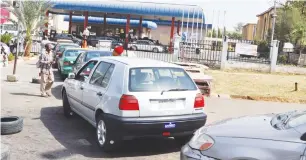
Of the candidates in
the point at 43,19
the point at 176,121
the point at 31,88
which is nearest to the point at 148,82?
the point at 176,121

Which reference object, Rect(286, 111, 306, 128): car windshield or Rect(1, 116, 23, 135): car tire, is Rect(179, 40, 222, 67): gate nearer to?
Rect(1, 116, 23, 135): car tire

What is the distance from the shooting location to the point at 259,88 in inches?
604

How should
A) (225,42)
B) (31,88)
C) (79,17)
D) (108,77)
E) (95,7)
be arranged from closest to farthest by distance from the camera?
1. (108,77)
2. (31,88)
3. (225,42)
4. (95,7)
5. (79,17)

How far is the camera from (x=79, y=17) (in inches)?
2387

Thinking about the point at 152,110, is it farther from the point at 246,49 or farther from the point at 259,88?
the point at 246,49

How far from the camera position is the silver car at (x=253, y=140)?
10.9ft

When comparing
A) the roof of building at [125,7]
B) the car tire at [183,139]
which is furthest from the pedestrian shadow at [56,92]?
the roof of building at [125,7]

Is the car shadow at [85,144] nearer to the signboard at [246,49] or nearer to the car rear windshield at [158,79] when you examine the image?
the car rear windshield at [158,79]

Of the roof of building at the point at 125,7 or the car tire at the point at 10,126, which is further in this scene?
the roof of building at the point at 125,7

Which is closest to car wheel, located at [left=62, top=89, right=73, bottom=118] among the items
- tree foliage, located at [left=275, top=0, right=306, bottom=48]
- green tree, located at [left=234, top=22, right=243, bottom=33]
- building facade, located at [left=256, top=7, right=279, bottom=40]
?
tree foliage, located at [left=275, top=0, right=306, bottom=48]

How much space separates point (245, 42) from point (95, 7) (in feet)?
67.3

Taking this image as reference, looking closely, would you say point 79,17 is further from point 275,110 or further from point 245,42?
point 275,110

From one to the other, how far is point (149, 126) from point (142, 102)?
0.38m

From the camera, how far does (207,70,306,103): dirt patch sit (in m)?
13.0
